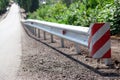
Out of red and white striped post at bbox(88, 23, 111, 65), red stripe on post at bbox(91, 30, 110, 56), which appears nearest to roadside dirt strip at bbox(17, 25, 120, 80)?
red and white striped post at bbox(88, 23, 111, 65)

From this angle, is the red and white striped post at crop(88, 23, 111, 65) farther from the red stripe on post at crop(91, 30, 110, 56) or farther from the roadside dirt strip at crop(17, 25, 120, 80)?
the roadside dirt strip at crop(17, 25, 120, 80)

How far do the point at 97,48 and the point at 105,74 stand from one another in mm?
830

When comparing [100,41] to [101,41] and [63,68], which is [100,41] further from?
[63,68]

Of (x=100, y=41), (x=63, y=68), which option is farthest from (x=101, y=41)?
(x=63, y=68)

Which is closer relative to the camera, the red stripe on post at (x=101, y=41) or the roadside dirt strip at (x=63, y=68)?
the roadside dirt strip at (x=63, y=68)

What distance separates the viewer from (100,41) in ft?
28.6

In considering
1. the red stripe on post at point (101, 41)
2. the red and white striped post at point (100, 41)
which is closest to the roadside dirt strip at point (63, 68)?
the red and white striped post at point (100, 41)

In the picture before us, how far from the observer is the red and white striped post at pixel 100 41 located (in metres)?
8.67

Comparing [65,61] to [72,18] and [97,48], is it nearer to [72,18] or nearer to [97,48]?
[97,48]

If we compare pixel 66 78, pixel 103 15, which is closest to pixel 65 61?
pixel 66 78

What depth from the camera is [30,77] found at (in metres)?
8.17

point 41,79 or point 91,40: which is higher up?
point 91,40

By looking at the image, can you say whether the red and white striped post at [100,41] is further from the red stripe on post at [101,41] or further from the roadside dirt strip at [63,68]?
the roadside dirt strip at [63,68]

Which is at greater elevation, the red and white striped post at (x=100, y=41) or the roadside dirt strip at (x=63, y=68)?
the red and white striped post at (x=100, y=41)
